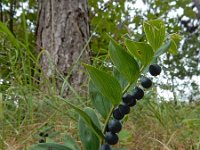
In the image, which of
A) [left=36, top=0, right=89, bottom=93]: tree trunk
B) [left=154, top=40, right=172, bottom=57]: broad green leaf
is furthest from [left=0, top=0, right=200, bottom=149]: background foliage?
[left=36, top=0, right=89, bottom=93]: tree trunk

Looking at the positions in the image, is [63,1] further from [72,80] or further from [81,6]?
[72,80]

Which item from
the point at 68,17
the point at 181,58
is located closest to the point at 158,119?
the point at 68,17

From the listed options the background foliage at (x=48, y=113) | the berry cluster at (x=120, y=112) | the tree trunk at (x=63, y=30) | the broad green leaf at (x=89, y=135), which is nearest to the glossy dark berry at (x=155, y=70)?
the berry cluster at (x=120, y=112)

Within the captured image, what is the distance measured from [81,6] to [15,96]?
1478mm

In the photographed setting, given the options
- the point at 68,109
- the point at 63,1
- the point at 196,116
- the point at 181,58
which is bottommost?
the point at 181,58

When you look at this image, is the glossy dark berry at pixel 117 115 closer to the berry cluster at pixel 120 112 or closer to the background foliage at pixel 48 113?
the berry cluster at pixel 120 112

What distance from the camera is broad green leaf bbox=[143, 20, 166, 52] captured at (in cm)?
60

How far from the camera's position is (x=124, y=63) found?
61cm

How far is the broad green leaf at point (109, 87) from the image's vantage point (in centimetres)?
59

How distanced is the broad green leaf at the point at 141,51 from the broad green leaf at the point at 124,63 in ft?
0.04

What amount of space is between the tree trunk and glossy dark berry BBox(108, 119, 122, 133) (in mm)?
2054

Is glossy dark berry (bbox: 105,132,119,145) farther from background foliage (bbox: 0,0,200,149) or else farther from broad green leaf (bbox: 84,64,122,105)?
background foliage (bbox: 0,0,200,149)

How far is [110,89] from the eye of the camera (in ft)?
1.96

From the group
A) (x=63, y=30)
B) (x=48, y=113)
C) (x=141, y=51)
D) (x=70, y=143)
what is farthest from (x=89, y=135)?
(x=63, y=30)
